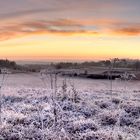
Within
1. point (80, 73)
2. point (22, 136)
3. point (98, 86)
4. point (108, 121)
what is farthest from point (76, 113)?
point (80, 73)

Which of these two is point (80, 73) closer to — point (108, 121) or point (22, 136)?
point (108, 121)

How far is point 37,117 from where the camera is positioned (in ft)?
25.2

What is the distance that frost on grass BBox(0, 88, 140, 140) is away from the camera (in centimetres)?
657

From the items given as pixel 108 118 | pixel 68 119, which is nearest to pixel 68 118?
pixel 68 119

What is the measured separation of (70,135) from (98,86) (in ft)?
24.4

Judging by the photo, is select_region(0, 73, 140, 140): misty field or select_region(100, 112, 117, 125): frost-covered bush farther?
select_region(100, 112, 117, 125): frost-covered bush

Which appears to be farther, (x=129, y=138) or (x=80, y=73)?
(x=80, y=73)

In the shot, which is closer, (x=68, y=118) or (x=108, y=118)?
(x=68, y=118)

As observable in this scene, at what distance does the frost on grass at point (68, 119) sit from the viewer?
21.6ft

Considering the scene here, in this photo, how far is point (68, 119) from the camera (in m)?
7.60

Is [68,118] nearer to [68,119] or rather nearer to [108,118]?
[68,119]

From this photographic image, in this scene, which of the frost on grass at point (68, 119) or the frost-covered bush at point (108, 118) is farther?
the frost-covered bush at point (108, 118)

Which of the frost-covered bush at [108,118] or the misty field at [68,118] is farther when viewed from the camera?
the frost-covered bush at [108,118]

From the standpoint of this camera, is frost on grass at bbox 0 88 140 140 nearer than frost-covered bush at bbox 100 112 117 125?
Yes
